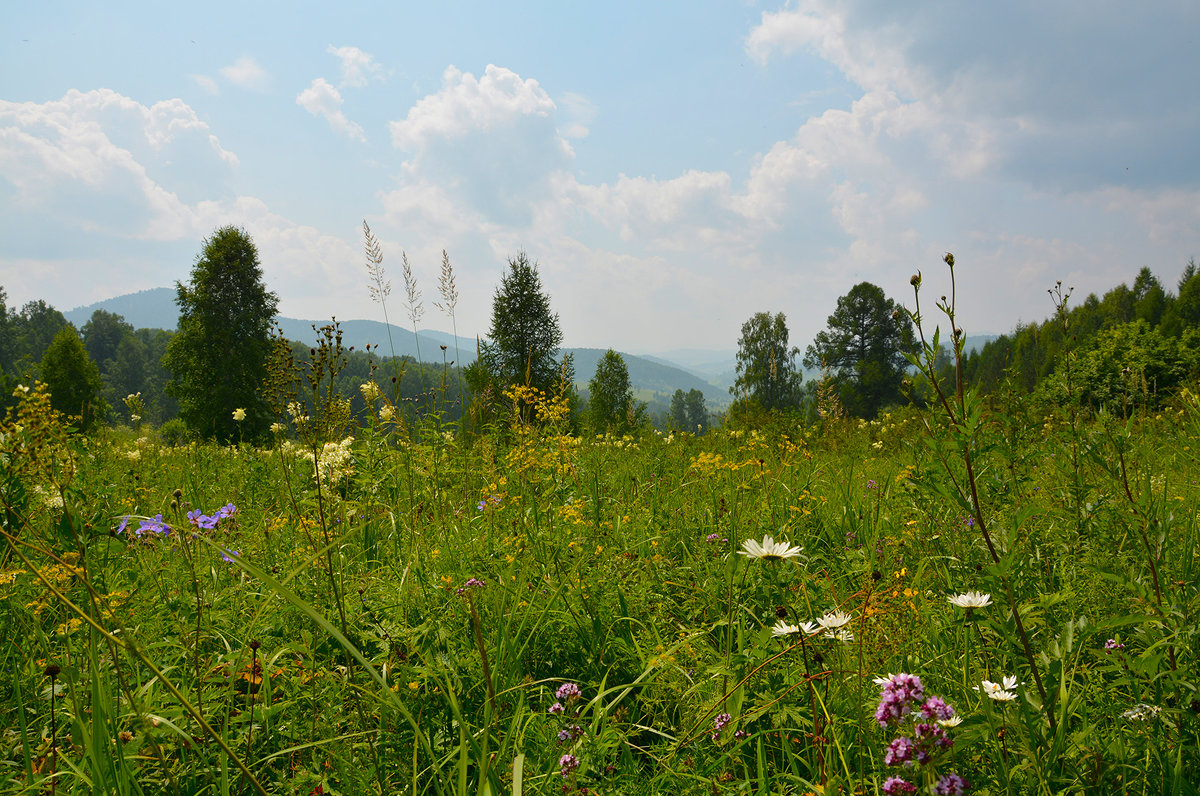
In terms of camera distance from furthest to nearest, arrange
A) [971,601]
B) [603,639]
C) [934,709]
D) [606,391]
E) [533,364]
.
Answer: [606,391]
[533,364]
[603,639]
[971,601]
[934,709]

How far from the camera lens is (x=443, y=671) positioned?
1604 millimetres

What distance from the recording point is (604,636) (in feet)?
6.76

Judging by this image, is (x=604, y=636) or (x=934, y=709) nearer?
(x=934, y=709)

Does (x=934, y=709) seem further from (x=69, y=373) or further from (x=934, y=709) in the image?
(x=69, y=373)

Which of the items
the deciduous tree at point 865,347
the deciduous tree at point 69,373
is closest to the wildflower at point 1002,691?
the deciduous tree at point 69,373

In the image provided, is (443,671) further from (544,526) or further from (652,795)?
(544,526)

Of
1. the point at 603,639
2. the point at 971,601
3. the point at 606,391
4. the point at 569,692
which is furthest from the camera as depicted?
the point at 606,391

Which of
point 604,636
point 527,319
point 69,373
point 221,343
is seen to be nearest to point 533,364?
point 527,319

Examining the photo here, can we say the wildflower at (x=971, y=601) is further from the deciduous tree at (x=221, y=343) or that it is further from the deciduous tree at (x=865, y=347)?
the deciduous tree at (x=865, y=347)

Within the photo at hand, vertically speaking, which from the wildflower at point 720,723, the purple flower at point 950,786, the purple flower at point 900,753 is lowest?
the wildflower at point 720,723

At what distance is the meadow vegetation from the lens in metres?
1.25

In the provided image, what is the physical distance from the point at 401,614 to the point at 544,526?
787 millimetres

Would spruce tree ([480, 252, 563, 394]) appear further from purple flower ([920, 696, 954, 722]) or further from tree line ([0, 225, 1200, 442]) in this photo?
purple flower ([920, 696, 954, 722])

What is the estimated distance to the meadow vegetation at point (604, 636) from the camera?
125cm
